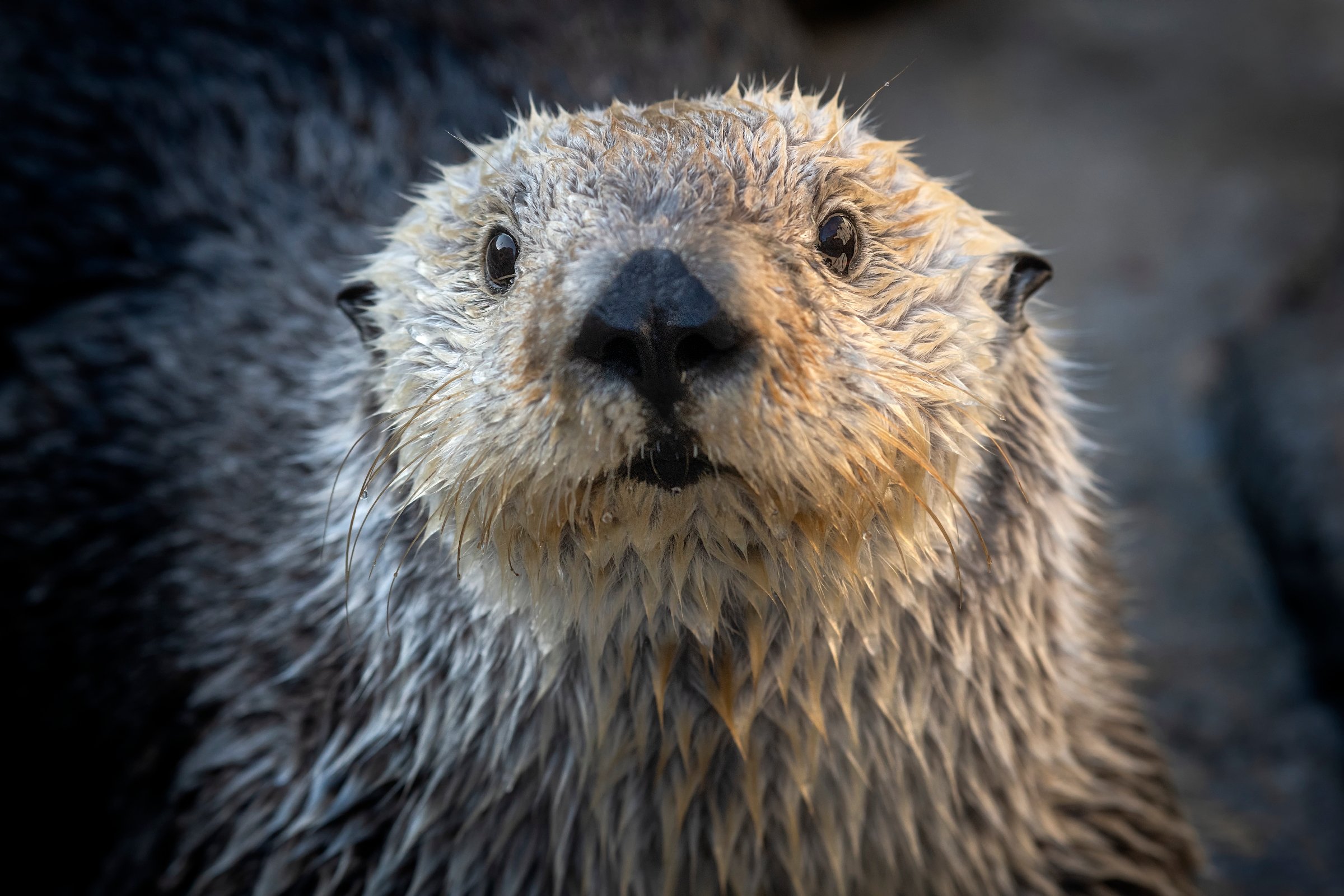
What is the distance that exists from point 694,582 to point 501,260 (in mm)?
466

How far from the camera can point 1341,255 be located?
3375 millimetres

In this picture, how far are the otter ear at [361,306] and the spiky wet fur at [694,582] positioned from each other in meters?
0.02

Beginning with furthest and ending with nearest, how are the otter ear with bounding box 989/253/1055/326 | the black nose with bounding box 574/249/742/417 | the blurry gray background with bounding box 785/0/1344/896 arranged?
the blurry gray background with bounding box 785/0/1344/896
the otter ear with bounding box 989/253/1055/326
the black nose with bounding box 574/249/742/417

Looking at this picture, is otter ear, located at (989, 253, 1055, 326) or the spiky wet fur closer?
the spiky wet fur

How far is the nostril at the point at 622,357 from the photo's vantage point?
1034 mm

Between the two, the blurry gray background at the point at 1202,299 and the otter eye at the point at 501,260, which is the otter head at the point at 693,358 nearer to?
the otter eye at the point at 501,260

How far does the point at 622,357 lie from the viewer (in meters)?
1.05

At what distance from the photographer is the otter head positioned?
3.43ft

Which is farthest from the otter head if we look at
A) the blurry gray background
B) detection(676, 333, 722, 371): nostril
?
the blurry gray background

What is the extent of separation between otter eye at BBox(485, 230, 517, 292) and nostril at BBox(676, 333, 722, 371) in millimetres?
341

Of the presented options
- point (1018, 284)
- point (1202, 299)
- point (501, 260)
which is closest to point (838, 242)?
point (1018, 284)

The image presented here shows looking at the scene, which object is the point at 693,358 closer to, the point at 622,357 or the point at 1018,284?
the point at 622,357

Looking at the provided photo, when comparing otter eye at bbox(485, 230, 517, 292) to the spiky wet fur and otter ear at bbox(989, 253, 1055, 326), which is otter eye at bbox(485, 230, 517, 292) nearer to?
the spiky wet fur

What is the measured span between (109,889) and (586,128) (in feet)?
5.18
